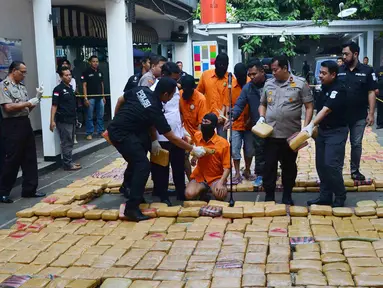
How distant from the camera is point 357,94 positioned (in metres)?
7.20

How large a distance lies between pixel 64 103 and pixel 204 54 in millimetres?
8462

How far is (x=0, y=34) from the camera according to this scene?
10.7 m

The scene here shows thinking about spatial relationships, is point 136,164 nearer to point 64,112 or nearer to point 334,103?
point 334,103

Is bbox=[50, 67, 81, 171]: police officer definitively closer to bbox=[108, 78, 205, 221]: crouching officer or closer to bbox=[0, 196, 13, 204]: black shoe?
bbox=[0, 196, 13, 204]: black shoe

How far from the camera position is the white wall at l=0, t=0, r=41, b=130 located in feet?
35.8

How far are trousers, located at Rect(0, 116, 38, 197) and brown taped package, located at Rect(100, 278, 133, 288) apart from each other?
11.0 ft

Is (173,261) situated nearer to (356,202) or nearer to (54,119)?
(356,202)

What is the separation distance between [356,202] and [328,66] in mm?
1724

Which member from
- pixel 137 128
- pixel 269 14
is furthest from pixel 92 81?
pixel 269 14

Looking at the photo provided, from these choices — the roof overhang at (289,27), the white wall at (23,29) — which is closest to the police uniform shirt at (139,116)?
the white wall at (23,29)

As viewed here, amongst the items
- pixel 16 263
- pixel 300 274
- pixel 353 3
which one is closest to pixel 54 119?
pixel 16 263

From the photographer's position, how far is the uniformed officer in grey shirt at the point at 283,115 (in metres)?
6.22

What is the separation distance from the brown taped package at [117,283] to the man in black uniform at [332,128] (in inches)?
108

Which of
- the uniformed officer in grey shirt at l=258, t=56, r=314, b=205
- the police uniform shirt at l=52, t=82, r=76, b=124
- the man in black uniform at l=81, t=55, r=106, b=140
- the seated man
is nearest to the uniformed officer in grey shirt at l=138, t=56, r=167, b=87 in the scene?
the seated man
